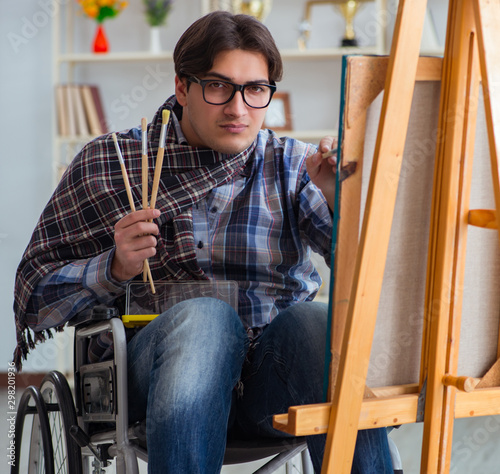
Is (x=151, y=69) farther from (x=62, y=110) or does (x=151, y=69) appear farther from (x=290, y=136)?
(x=290, y=136)

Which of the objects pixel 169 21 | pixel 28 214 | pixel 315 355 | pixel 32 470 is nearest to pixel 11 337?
pixel 28 214

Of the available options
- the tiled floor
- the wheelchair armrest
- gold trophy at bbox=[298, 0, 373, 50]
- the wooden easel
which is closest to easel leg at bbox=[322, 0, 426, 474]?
the wooden easel

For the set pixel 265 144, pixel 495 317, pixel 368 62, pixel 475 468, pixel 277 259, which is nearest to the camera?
pixel 368 62

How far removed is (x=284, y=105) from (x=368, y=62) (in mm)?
2678

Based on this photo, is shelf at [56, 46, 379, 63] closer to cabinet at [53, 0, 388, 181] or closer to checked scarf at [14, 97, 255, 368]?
cabinet at [53, 0, 388, 181]

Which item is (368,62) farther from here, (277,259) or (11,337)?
(11,337)

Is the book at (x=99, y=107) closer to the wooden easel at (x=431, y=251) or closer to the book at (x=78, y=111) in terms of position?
the book at (x=78, y=111)

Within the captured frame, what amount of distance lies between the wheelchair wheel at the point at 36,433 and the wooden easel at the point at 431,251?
23.8 inches

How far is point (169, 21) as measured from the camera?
3.60 m

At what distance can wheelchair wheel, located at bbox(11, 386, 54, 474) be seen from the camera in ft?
4.33

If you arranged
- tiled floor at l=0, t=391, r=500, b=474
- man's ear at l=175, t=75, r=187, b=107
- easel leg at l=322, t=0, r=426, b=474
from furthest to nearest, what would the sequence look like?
tiled floor at l=0, t=391, r=500, b=474, man's ear at l=175, t=75, r=187, b=107, easel leg at l=322, t=0, r=426, b=474

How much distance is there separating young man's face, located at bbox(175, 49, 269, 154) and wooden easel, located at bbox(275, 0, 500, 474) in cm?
51

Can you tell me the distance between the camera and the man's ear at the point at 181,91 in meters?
1.49
